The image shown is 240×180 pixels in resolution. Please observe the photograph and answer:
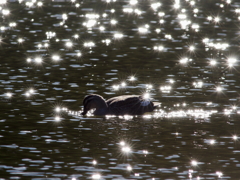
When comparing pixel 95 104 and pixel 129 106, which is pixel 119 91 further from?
pixel 95 104

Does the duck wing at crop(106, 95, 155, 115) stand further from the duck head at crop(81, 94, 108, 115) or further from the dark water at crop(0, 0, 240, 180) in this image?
the dark water at crop(0, 0, 240, 180)

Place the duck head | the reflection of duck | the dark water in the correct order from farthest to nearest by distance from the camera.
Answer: the reflection of duck < the duck head < the dark water

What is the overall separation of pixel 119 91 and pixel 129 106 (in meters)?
3.15

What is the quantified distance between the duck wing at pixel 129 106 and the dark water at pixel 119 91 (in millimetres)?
369

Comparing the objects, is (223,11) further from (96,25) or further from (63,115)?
(63,115)

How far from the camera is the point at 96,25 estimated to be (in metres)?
44.3

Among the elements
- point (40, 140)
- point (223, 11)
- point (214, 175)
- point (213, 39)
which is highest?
point (223, 11)

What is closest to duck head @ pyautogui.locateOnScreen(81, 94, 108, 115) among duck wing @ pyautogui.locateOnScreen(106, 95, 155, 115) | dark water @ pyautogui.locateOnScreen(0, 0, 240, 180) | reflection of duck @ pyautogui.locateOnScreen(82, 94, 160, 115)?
reflection of duck @ pyautogui.locateOnScreen(82, 94, 160, 115)

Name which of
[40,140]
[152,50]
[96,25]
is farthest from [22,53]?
[40,140]

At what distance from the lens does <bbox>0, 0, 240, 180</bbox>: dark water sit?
56.0ft

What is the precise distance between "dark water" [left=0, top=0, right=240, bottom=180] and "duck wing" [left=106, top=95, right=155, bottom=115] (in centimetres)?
37

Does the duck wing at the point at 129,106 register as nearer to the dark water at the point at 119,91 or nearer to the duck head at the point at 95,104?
the duck head at the point at 95,104

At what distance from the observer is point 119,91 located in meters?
26.1

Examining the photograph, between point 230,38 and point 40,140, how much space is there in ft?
72.0
